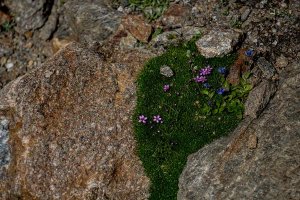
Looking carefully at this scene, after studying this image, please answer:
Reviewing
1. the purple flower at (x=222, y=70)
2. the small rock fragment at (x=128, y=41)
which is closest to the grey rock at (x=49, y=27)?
the small rock fragment at (x=128, y=41)

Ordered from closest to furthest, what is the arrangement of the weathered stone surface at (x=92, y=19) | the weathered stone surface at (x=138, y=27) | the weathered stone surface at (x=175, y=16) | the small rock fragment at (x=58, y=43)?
the weathered stone surface at (x=138, y=27) < the weathered stone surface at (x=175, y=16) < the weathered stone surface at (x=92, y=19) < the small rock fragment at (x=58, y=43)

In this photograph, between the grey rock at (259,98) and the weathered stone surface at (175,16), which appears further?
the weathered stone surface at (175,16)

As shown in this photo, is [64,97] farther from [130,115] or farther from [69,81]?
[130,115]

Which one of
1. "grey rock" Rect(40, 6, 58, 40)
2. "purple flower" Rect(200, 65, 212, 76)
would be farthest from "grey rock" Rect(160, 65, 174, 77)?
"grey rock" Rect(40, 6, 58, 40)

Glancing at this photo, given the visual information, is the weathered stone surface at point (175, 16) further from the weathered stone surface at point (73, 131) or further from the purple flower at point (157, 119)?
the purple flower at point (157, 119)

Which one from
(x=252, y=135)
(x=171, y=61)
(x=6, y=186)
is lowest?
(x=6, y=186)

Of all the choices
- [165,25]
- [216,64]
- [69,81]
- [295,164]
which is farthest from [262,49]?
[69,81]

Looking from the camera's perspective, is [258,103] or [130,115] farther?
[130,115]
